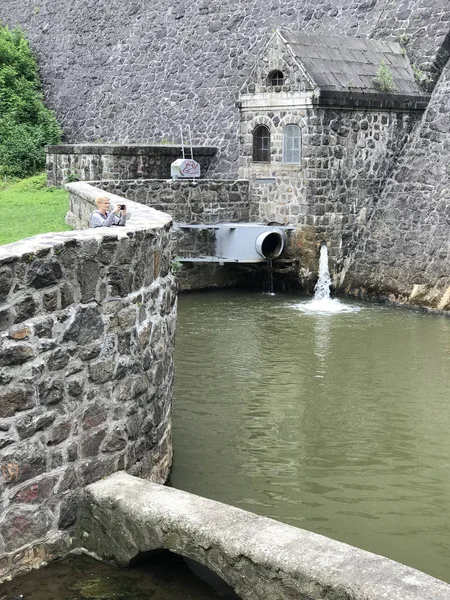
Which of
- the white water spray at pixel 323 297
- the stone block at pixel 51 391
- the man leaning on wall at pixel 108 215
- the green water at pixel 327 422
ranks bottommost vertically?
the green water at pixel 327 422

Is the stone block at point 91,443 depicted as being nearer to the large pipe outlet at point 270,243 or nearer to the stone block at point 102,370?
the stone block at point 102,370

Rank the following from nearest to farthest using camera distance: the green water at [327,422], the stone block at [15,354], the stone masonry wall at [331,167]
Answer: the stone block at [15,354] → the green water at [327,422] → the stone masonry wall at [331,167]

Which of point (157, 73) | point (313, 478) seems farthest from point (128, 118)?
point (313, 478)

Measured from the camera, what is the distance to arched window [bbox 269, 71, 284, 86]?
18.9m

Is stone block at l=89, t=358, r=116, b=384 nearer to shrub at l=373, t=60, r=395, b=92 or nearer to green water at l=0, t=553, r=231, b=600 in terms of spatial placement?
green water at l=0, t=553, r=231, b=600

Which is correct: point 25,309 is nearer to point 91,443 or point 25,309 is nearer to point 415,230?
point 91,443

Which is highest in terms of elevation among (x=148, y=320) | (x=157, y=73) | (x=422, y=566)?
(x=157, y=73)

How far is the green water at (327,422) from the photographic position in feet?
28.5

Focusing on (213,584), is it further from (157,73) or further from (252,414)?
(157,73)

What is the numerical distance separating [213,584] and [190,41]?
21.3 metres

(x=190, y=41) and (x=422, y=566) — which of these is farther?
(x=190, y=41)

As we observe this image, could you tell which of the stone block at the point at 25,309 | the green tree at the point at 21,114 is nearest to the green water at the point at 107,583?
the stone block at the point at 25,309

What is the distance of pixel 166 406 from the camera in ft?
28.6

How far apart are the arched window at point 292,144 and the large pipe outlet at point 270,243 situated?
140 centimetres
